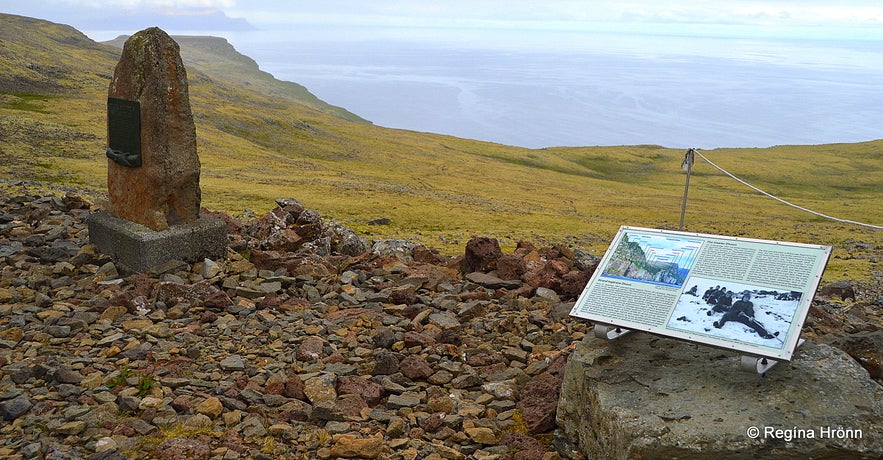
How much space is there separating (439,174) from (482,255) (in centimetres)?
5439

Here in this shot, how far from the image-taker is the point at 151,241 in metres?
12.8

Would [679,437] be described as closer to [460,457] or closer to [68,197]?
[460,457]

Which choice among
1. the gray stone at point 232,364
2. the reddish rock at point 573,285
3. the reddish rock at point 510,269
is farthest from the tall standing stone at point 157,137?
the reddish rock at point 573,285

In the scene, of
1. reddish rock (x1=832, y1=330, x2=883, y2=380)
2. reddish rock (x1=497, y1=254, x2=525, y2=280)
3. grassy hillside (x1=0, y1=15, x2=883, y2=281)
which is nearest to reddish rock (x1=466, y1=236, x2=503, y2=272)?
reddish rock (x1=497, y1=254, x2=525, y2=280)

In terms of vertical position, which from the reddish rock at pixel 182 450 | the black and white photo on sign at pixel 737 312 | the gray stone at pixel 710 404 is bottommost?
the reddish rock at pixel 182 450

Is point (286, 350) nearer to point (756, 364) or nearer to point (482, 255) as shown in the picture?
point (482, 255)

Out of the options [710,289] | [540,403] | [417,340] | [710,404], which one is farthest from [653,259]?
[417,340]

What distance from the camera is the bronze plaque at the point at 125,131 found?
43.3 ft

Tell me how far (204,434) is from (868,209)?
74524 millimetres

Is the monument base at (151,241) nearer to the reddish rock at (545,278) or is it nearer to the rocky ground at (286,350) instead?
the rocky ground at (286,350)

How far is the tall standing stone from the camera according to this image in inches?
515

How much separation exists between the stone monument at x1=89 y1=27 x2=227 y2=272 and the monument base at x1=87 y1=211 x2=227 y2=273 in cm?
2

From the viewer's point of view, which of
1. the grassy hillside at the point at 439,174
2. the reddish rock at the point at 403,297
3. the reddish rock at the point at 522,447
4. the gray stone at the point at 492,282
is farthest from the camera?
the grassy hillside at the point at 439,174

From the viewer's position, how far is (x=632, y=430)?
6414 mm
